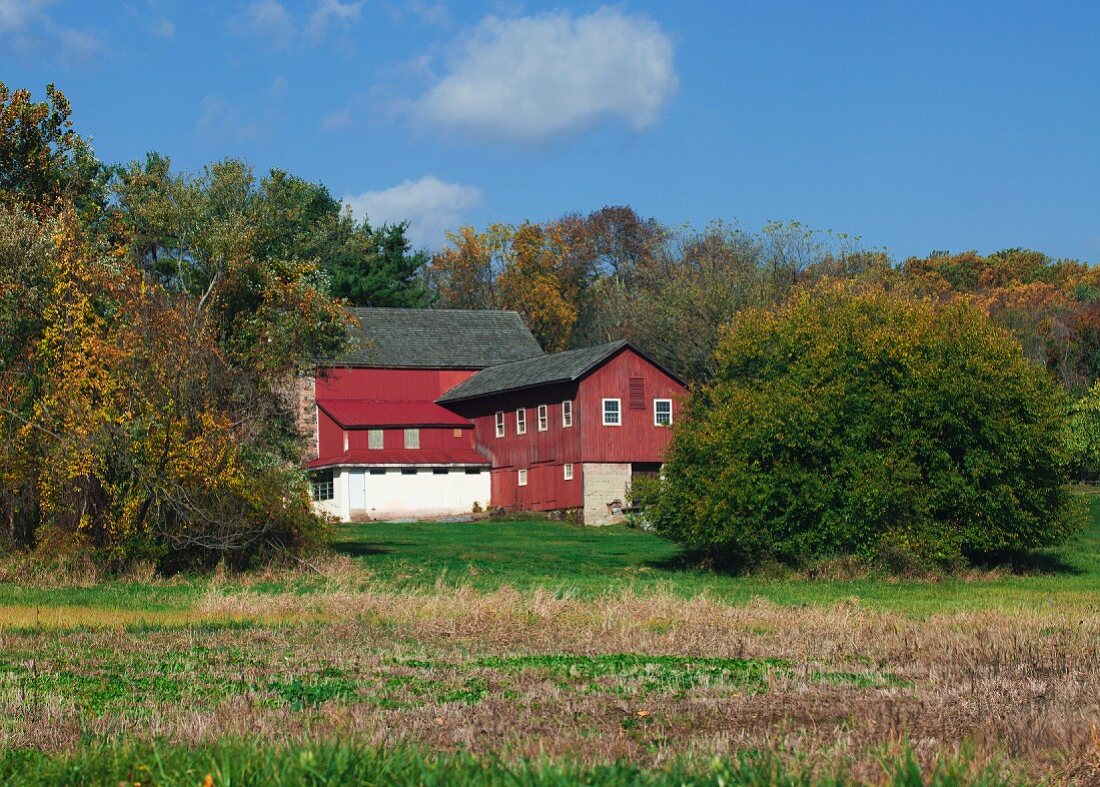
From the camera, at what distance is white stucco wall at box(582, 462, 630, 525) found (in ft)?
188

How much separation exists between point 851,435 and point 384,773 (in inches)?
1074

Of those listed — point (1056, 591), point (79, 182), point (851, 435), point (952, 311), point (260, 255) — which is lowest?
point (1056, 591)

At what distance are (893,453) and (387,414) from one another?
3223cm

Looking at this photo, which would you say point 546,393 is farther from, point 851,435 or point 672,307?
point 851,435

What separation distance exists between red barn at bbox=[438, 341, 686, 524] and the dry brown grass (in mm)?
35469

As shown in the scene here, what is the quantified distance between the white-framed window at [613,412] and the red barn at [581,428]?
41 mm

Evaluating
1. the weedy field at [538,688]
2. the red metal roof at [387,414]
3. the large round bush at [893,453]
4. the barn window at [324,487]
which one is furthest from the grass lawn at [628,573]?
the red metal roof at [387,414]

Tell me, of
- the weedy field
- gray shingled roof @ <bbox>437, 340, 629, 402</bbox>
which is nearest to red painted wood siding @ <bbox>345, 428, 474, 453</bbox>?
gray shingled roof @ <bbox>437, 340, 629, 402</bbox>

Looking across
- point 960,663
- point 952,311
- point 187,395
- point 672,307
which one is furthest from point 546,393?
point 960,663

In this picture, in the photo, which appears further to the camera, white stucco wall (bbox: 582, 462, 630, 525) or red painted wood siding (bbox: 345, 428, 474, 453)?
red painted wood siding (bbox: 345, 428, 474, 453)

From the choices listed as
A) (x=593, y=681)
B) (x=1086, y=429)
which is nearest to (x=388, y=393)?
(x=1086, y=429)

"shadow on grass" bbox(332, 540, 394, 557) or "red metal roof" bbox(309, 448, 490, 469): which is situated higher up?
"red metal roof" bbox(309, 448, 490, 469)

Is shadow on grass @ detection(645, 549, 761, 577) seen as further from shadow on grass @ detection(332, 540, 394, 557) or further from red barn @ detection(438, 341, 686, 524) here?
red barn @ detection(438, 341, 686, 524)

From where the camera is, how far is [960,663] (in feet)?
49.4
